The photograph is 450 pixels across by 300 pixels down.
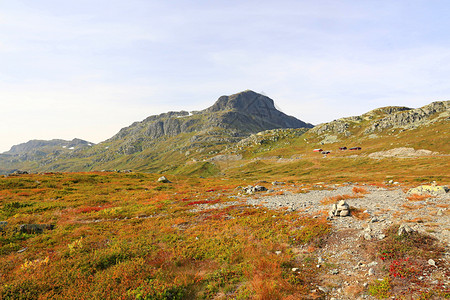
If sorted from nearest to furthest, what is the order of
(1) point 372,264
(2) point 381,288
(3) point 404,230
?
(2) point 381,288 → (1) point 372,264 → (3) point 404,230

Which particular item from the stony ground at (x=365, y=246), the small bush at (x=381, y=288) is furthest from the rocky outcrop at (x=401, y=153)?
the small bush at (x=381, y=288)

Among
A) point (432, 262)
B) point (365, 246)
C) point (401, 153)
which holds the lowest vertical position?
point (401, 153)

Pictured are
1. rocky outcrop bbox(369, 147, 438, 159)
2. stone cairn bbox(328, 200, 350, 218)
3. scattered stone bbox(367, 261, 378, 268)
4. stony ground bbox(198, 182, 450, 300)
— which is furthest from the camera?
rocky outcrop bbox(369, 147, 438, 159)

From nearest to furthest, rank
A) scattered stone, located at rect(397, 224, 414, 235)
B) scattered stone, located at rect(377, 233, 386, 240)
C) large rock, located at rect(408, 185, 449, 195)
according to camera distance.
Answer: scattered stone, located at rect(397, 224, 414, 235) → scattered stone, located at rect(377, 233, 386, 240) → large rock, located at rect(408, 185, 449, 195)

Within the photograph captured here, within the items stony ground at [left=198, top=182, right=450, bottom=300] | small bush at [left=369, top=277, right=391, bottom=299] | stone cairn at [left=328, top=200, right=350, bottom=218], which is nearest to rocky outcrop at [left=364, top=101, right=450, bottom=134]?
stony ground at [left=198, top=182, right=450, bottom=300]

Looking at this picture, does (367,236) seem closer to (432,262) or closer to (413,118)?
(432,262)

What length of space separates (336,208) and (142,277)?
1732 cm

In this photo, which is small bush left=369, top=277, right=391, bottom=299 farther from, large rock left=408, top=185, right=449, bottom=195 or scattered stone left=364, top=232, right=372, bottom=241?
large rock left=408, top=185, right=449, bottom=195

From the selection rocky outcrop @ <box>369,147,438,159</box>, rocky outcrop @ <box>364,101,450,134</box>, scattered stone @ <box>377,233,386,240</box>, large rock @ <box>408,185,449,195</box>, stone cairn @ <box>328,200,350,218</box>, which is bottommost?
rocky outcrop @ <box>369,147,438,159</box>

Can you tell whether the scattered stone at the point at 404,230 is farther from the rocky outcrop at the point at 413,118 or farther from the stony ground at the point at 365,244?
the rocky outcrop at the point at 413,118

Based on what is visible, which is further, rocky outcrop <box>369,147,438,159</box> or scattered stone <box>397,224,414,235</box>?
rocky outcrop <box>369,147,438,159</box>

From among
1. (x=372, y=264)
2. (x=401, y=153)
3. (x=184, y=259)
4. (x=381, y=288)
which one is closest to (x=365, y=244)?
(x=372, y=264)

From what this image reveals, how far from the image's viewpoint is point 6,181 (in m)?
45.8

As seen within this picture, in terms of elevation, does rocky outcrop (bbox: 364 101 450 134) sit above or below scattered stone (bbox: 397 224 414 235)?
above
